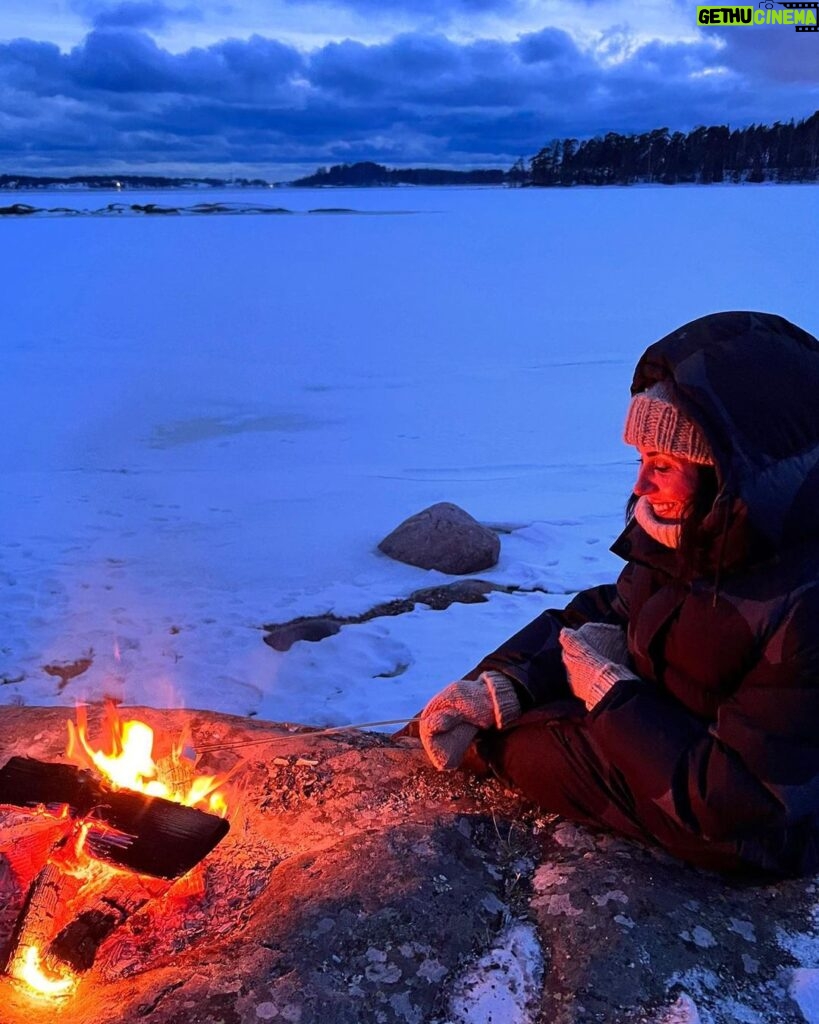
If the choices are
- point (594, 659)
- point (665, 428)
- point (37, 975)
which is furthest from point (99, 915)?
point (665, 428)

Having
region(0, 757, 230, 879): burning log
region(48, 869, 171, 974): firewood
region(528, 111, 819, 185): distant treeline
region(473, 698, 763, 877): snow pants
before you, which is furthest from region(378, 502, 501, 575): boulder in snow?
region(528, 111, 819, 185): distant treeline

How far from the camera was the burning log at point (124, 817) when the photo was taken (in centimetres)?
243

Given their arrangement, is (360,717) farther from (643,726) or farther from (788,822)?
(788,822)

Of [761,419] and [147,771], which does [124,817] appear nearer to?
[147,771]

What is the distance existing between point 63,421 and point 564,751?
8.07 meters

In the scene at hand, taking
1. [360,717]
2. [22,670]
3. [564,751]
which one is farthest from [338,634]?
[564,751]

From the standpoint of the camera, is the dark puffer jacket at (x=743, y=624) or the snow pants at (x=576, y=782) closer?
the dark puffer jacket at (x=743, y=624)

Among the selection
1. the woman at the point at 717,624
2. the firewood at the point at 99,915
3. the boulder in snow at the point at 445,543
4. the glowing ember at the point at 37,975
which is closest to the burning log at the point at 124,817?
the firewood at the point at 99,915

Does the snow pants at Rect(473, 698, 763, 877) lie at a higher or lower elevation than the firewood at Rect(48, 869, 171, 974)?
higher

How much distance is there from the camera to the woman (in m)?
2.06

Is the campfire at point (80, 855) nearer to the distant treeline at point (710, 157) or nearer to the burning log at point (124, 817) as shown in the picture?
the burning log at point (124, 817)

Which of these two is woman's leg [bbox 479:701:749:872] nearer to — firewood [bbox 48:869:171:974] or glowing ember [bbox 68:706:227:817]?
glowing ember [bbox 68:706:227:817]

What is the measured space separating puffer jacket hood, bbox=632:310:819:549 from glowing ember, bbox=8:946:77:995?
6.29 ft

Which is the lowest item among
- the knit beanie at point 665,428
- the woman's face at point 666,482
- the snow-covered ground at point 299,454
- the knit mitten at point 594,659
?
the snow-covered ground at point 299,454
